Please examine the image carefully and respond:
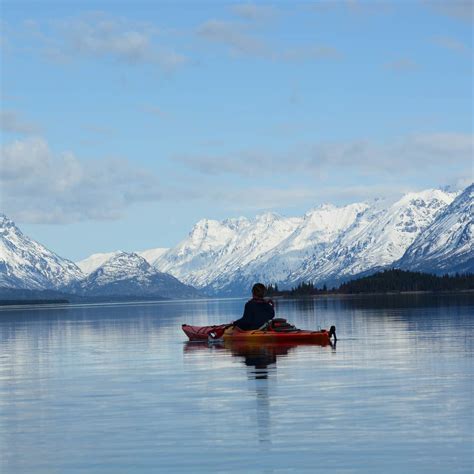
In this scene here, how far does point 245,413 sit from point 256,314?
42.7 m

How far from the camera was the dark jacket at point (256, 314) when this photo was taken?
7900 cm

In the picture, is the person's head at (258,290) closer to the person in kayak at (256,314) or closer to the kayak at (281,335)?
the person in kayak at (256,314)

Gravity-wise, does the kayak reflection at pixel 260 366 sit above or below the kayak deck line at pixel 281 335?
below

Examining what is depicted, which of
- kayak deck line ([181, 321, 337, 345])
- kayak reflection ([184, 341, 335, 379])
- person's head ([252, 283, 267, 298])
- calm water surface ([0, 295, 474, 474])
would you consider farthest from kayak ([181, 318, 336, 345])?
calm water surface ([0, 295, 474, 474])

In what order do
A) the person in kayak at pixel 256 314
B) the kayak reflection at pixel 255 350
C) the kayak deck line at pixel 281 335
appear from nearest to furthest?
the kayak reflection at pixel 255 350 < the person in kayak at pixel 256 314 < the kayak deck line at pixel 281 335

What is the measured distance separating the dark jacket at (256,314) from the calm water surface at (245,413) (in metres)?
10.2

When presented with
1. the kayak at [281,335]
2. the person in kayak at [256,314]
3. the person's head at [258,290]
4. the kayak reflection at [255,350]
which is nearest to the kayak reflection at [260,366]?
the kayak reflection at [255,350]

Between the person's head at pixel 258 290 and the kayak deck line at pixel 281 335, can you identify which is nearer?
the person's head at pixel 258 290

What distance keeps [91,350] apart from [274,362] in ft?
81.4

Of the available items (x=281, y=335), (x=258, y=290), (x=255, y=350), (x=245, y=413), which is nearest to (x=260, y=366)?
(x=258, y=290)

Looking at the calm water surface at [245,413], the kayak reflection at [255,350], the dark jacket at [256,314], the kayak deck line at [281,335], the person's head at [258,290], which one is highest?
the person's head at [258,290]

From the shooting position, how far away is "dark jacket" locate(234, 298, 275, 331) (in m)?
79.0

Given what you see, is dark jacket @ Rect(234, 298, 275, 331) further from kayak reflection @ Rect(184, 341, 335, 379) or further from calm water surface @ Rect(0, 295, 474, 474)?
calm water surface @ Rect(0, 295, 474, 474)

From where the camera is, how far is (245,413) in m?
37.3
